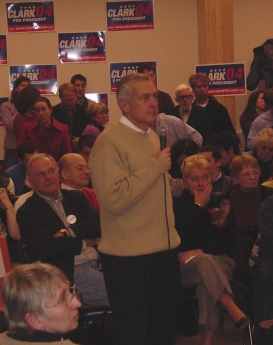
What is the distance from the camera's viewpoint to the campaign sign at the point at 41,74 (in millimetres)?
10273

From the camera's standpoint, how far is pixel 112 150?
3443 millimetres

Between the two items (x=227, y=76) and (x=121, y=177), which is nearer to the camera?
(x=121, y=177)

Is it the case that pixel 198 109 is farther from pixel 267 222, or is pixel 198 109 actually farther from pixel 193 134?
pixel 267 222

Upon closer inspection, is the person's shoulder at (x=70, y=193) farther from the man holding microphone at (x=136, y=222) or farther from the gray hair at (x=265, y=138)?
the gray hair at (x=265, y=138)

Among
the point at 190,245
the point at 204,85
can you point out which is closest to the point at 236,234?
the point at 190,245

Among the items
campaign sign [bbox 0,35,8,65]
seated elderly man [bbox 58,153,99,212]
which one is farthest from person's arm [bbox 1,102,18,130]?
seated elderly man [bbox 58,153,99,212]

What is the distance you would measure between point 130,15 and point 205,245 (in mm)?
6046

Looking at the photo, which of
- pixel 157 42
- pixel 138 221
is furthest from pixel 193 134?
pixel 157 42

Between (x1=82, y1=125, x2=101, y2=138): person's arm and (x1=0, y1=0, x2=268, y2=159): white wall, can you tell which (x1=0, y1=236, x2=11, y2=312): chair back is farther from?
(x1=0, y1=0, x2=268, y2=159): white wall

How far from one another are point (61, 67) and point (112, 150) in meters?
7.09

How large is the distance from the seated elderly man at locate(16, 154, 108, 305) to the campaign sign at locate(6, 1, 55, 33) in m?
5.84

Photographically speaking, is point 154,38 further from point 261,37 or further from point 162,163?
point 162,163

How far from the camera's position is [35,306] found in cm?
230

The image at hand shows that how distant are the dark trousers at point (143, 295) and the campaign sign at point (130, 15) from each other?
7.10m
